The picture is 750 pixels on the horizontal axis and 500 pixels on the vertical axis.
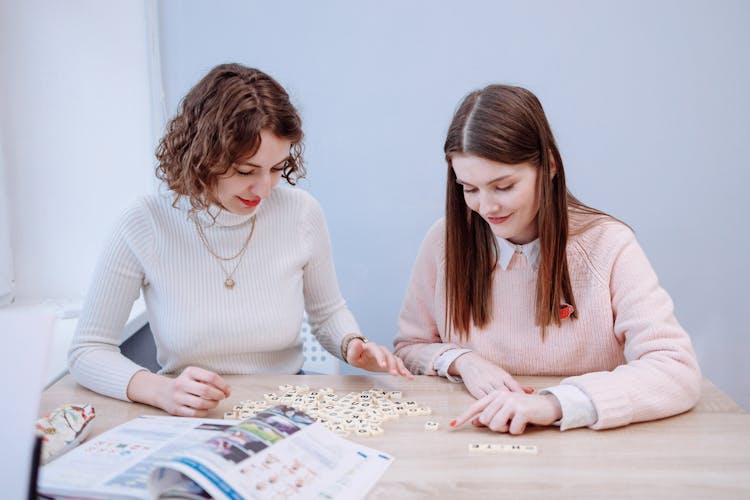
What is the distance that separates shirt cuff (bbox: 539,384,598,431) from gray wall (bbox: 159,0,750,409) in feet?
4.96

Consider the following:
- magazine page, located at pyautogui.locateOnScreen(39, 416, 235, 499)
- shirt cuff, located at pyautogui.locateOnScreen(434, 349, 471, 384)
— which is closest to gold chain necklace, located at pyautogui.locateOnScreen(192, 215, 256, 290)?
magazine page, located at pyautogui.locateOnScreen(39, 416, 235, 499)

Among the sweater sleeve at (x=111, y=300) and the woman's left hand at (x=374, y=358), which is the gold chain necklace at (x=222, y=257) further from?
the woman's left hand at (x=374, y=358)

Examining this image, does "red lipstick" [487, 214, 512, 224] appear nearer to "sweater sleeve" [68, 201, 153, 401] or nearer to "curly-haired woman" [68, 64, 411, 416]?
"curly-haired woman" [68, 64, 411, 416]

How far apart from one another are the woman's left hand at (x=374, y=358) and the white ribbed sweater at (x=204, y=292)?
147 millimetres

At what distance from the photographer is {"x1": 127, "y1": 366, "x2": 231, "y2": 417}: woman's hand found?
54.4 inches

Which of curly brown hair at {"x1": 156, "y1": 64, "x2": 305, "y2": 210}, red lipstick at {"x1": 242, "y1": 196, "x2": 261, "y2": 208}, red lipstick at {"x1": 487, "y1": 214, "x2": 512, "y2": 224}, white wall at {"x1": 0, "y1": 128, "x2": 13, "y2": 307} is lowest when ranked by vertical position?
white wall at {"x1": 0, "y1": 128, "x2": 13, "y2": 307}

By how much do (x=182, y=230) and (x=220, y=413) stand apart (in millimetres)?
502

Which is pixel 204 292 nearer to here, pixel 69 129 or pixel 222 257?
pixel 222 257

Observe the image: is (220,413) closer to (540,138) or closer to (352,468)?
(352,468)

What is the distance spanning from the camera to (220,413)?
4.67 feet

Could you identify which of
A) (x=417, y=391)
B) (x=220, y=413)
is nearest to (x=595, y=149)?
(x=417, y=391)

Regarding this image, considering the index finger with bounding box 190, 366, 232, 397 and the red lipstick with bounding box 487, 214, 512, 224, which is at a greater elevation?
the red lipstick with bounding box 487, 214, 512, 224

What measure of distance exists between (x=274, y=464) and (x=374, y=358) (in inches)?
23.1

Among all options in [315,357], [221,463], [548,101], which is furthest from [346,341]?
[548,101]
